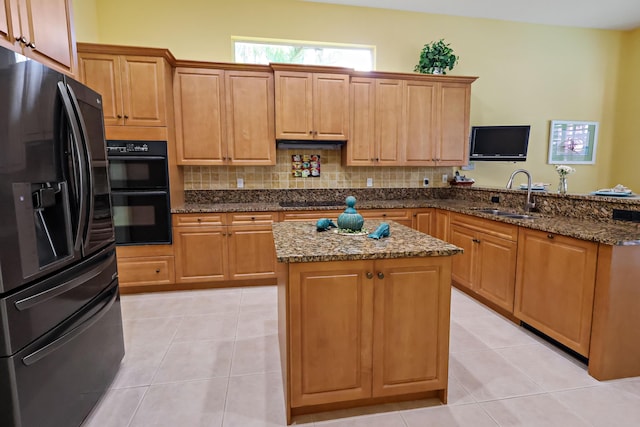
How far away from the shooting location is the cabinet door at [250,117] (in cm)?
355

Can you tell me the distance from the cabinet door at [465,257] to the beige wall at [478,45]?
60.3 inches

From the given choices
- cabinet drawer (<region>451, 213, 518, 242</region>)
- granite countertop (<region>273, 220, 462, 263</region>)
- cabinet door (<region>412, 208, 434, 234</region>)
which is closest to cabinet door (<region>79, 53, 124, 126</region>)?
granite countertop (<region>273, 220, 462, 263</region>)

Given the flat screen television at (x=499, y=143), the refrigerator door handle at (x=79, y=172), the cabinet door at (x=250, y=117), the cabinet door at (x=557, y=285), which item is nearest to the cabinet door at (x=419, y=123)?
the flat screen television at (x=499, y=143)

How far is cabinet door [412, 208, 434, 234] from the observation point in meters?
3.88

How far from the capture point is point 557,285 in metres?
2.22

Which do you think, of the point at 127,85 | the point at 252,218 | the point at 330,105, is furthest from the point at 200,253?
the point at 330,105

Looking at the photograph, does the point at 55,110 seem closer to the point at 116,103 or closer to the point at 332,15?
the point at 116,103

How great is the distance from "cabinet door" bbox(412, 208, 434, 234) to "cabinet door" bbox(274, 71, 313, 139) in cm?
161

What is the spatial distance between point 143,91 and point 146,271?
1803 millimetres

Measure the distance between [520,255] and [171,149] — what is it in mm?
3376

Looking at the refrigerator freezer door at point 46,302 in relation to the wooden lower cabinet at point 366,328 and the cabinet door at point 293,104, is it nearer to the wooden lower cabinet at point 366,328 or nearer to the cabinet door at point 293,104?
the wooden lower cabinet at point 366,328

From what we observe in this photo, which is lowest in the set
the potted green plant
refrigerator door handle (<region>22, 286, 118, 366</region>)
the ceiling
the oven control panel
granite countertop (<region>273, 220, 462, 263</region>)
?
refrigerator door handle (<region>22, 286, 118, 366</region>)

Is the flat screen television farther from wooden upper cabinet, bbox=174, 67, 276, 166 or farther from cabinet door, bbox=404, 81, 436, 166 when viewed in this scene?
wooden upper cabinet, bbox=174, 67, 276, 166

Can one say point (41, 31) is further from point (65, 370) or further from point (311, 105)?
point (311, 105)
